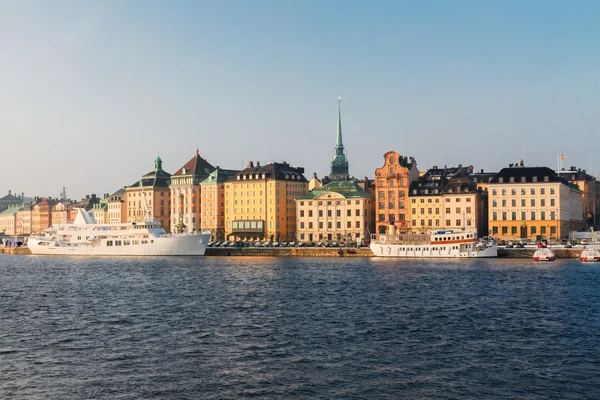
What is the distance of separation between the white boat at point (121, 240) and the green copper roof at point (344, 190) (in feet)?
103

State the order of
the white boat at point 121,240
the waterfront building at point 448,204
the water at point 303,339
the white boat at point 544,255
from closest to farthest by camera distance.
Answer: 1. the water at point 303,339
2. the white boat at point 544,255
3. the white boat at point 121,240
4. the waterfront building at point 448,204

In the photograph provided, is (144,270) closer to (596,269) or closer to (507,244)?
(596,269)

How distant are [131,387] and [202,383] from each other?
3.02 meters

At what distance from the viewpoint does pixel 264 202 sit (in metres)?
179

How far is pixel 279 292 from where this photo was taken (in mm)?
71250

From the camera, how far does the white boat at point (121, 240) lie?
149 meters

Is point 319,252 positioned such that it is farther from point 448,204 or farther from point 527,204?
point 527,204

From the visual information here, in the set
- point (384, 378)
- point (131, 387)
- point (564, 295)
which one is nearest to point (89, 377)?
point (131, 387)

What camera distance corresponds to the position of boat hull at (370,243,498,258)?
128 meters

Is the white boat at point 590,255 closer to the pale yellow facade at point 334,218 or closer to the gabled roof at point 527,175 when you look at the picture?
the gabled roof at point 527,175

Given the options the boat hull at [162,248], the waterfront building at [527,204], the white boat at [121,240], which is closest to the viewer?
the waterfront building at [527,204]

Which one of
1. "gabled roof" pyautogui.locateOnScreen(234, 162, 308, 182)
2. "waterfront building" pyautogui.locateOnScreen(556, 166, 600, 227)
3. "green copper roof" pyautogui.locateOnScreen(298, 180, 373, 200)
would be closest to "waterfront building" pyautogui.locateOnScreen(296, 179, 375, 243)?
"green copper roof" pyautogui.locateOnScreen(298, 180, 373, 200)

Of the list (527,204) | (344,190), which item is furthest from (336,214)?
(527,204)

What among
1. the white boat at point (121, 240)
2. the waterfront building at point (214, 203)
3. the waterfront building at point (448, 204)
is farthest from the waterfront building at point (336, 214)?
the white boat at point (121, 240)
